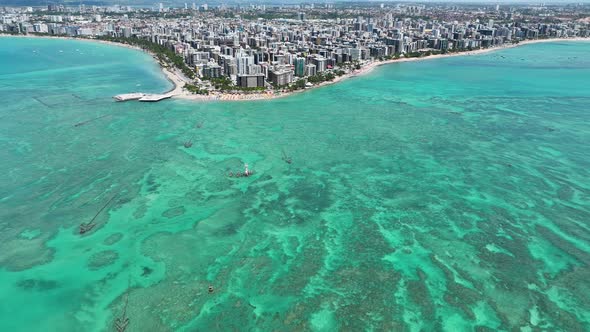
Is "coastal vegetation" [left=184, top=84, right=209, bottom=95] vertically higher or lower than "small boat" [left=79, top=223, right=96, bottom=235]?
higher

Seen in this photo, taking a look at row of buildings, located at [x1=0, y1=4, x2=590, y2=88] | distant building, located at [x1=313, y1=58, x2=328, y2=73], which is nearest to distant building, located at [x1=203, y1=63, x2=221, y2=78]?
row of buildings, located at [x1=0, y1=4, x2=590, y2=88]

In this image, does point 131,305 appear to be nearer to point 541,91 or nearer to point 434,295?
point 434,295

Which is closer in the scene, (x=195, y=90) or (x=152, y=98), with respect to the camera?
(x=152, y=98)

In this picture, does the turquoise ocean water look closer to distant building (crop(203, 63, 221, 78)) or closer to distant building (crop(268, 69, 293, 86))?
distant building (crop(268, 69, 293, 86))

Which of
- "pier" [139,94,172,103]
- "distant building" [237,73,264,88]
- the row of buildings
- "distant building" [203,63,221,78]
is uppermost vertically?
the row of buildings

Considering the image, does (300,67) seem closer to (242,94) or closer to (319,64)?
(319,64)

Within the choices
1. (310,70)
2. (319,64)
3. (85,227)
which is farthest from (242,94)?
(85,227)

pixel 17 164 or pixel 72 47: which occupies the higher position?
pixel 72 47

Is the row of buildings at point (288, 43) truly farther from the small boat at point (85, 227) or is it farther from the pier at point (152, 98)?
the small boat at point (85, 227)

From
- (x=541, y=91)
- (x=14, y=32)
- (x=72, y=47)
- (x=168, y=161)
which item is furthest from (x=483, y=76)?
(x=14, y=32)
